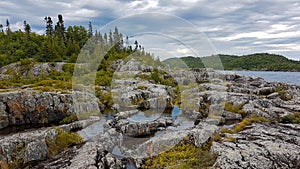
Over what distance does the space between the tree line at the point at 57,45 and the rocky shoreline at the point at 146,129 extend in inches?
1073

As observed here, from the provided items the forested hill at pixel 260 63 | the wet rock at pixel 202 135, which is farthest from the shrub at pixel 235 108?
the forested hill at pixel 260 63

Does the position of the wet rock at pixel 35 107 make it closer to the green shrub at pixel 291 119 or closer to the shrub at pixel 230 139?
the shrub at pixel 230 139

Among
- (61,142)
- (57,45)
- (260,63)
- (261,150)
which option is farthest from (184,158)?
(260,63)

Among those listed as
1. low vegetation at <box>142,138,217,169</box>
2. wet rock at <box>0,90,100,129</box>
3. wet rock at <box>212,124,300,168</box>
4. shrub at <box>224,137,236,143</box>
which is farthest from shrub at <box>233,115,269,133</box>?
wet rock at <box>0,90,100,129</box>

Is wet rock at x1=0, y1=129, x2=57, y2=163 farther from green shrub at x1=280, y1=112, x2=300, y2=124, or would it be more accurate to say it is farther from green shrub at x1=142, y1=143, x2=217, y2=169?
green shrub at x1=280, y1=112, x2=300, y2=124

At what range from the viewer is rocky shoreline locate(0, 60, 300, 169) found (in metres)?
14.3

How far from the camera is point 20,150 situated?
53.0 feet

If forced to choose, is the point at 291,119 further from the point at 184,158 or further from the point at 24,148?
the point at 24,148

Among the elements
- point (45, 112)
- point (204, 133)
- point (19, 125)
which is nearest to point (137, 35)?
point (204, 133)

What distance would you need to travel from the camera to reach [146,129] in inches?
885

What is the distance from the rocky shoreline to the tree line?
1073 inches

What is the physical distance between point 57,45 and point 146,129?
61.3 meters

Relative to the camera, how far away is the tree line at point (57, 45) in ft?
218

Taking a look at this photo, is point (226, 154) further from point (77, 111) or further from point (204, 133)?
point (77, 111)
